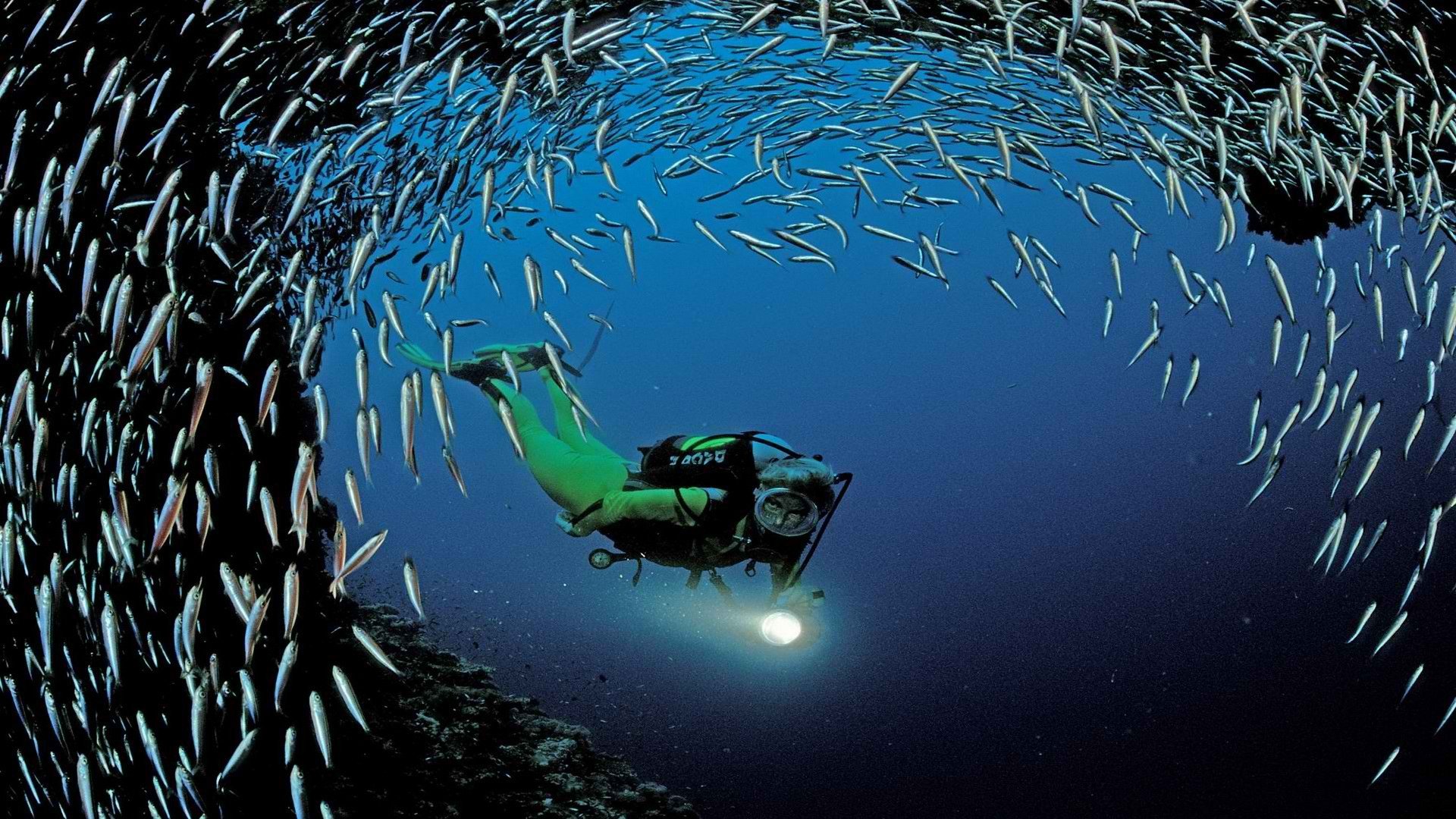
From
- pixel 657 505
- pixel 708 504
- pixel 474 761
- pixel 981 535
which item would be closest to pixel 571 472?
pixel 657 505

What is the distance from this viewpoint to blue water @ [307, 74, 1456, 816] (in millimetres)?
27953

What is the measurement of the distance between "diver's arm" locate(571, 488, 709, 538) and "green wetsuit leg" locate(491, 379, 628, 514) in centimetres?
98

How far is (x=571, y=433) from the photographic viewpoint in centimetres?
719

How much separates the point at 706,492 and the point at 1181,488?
41.0m

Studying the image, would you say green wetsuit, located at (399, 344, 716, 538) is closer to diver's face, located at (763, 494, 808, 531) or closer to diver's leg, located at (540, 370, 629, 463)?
diver's leg, located at (540, 370, 629, 463)

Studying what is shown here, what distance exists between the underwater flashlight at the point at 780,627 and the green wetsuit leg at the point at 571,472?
6.12 feet

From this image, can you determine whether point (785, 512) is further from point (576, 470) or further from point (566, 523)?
point (576, 470)

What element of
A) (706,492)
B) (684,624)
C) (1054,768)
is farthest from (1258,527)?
(706,492)

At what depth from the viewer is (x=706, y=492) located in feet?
16.5

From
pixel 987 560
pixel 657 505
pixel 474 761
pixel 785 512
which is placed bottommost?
pixel 987 560

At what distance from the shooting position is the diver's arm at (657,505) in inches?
198

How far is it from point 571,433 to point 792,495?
328cm

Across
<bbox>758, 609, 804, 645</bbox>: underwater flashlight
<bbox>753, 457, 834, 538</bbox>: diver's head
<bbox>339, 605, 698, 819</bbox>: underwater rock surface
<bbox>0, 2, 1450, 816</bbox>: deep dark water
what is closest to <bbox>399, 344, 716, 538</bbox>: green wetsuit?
→ <bbox>753, 457, 834, 538</bbox>: diver's head

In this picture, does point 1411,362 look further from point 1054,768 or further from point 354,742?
point 354,742
